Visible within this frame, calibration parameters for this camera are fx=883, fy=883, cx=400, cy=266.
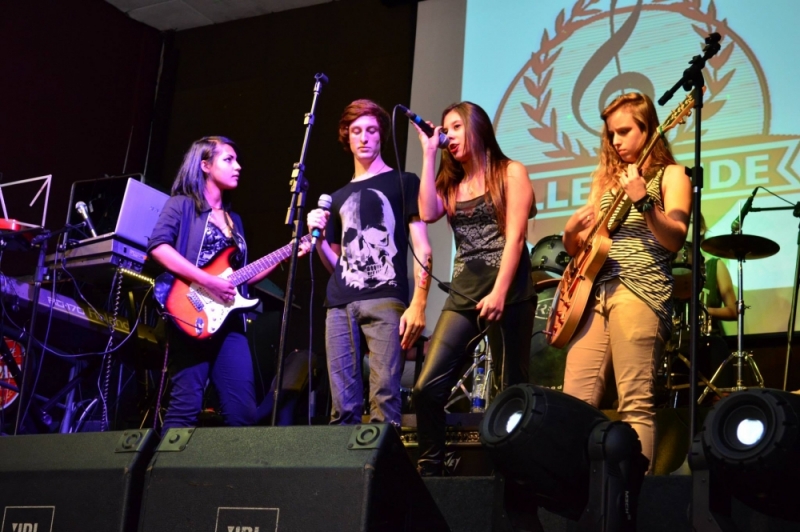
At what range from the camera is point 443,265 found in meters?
6.23

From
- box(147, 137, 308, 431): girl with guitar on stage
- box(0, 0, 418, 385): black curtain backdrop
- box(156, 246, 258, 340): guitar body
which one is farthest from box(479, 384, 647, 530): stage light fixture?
box(0, 0, 418, 385): black curtain backdrop

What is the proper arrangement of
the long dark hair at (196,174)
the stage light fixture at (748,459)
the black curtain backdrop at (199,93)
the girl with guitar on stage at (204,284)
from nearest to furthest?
the stage light fixture at (748,459) → the girl with guitar on stage at (204,284) → the long dark hair at (196,174) → the black curtain backdrop at (199,93)

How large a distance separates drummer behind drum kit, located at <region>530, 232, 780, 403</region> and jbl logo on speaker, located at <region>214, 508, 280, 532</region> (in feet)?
9.86

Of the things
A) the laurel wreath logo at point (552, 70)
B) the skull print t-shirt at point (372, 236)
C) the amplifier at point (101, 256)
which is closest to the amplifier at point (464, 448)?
the skull print t-shirt at point (372, 236)

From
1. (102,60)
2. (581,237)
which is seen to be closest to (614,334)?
(581,237)

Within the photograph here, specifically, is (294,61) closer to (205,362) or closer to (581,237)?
(205,362)

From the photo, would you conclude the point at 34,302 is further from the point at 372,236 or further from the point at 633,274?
the point at 633,274

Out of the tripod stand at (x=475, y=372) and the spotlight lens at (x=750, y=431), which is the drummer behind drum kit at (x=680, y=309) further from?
the spotlight lens at (x=750, y=431)

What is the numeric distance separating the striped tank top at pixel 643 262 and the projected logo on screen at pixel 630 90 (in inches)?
110

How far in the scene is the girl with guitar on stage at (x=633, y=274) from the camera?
2725 millimetres

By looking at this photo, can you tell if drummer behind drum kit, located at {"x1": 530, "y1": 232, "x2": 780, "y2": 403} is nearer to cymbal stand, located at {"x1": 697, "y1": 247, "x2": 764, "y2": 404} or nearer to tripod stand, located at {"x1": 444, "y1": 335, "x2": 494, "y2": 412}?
cymbal stand, located at {"x1": 697, "y1": 247, "x2": 764, "y2": 404}


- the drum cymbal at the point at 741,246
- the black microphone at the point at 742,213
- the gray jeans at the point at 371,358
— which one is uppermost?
the black microphone at the point at 742,213

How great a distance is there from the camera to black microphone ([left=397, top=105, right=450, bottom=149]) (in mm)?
3033

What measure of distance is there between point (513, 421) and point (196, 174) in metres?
2.45
